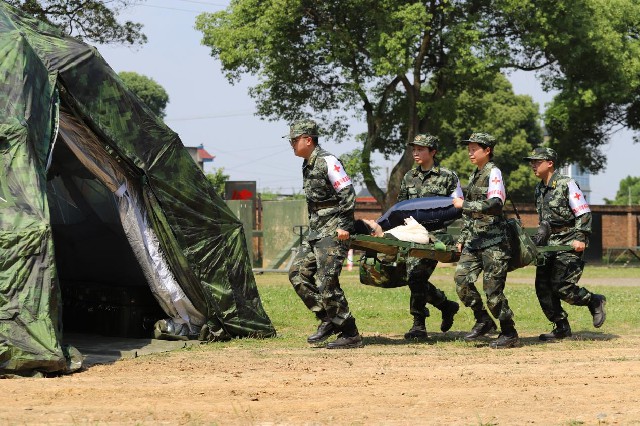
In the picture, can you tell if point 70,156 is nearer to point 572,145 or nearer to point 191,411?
point 191,411

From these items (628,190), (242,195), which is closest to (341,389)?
(242,195)

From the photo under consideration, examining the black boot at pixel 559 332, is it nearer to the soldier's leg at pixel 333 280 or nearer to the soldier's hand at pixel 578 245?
the soldier's hand at pixel 578 245

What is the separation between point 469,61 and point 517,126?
30755mm

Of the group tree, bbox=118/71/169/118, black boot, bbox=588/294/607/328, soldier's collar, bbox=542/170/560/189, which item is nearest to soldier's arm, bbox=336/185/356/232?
soldier's collar, bbox=542/170/560/189

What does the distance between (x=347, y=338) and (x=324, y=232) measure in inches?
42.3

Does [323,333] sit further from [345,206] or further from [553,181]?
[553,181]

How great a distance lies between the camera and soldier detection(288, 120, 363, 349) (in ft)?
33.9

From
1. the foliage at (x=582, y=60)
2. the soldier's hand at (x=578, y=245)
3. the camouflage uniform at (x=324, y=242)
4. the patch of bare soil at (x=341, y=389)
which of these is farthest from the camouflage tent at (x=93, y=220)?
the foliage at (x=582, y=60)

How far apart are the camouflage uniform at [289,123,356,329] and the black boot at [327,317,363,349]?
0.29 feet

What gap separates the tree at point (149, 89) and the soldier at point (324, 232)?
75.8 metres

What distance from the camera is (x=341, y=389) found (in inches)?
308

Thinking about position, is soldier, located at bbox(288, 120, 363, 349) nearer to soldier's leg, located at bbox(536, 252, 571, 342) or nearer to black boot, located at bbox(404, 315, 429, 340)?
black boot, located at bbox(404, 315, 429, 340)

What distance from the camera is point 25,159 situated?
9047mm

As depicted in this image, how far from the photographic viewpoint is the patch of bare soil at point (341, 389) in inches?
266
